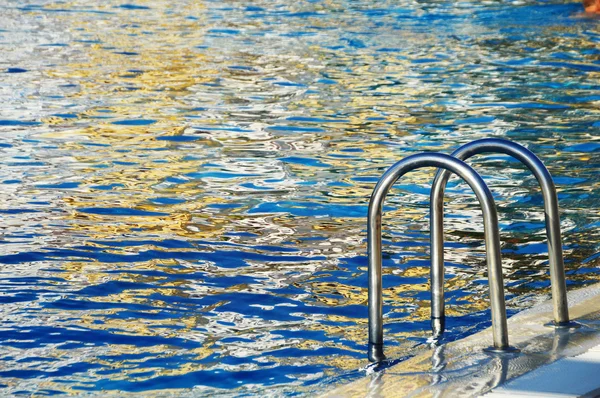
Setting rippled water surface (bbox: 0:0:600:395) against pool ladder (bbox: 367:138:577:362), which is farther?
rippled water surface (bbox: 0:0:600:395)

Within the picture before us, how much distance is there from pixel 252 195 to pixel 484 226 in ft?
12.8

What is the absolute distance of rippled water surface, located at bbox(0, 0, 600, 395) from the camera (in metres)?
4.73

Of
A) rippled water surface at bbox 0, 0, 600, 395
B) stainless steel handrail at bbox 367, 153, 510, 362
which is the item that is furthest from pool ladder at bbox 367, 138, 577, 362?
rippled water surface at bbox 0, 0, 600, 395

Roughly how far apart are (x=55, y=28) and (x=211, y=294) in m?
12.3

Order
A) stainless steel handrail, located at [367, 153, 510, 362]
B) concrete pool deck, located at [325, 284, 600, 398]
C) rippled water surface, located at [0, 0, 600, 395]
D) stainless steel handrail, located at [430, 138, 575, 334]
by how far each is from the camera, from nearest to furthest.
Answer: concrete pool deck, located at [325, 284, 600, 398] → stainless steel handrail, located at [367, 153, 510, 362] → stainless steel handrail, located at [430, 138, 575, 334] → rippled water surface, located at [0, 0, 600, 395]

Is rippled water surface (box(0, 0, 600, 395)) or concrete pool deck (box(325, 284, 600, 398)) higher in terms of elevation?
rippled water surface (box(0, 0, 600, 395))

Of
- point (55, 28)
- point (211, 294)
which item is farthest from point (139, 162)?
point (55, 28)

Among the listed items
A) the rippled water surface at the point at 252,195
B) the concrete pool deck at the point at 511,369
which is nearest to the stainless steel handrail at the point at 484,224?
the concrete pool deck at the point at 511,369

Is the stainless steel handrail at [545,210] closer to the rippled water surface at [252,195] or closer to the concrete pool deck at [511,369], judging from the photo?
the concrete pool deck at [511,369]

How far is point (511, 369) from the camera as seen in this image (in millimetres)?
3529

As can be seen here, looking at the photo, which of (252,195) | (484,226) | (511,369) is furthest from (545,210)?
(252,195)

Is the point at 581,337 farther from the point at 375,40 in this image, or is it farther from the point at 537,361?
the point at 375,40

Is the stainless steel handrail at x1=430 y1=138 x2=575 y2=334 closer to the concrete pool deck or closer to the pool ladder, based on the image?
the pool ladder

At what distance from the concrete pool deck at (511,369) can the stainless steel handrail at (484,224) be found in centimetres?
16
